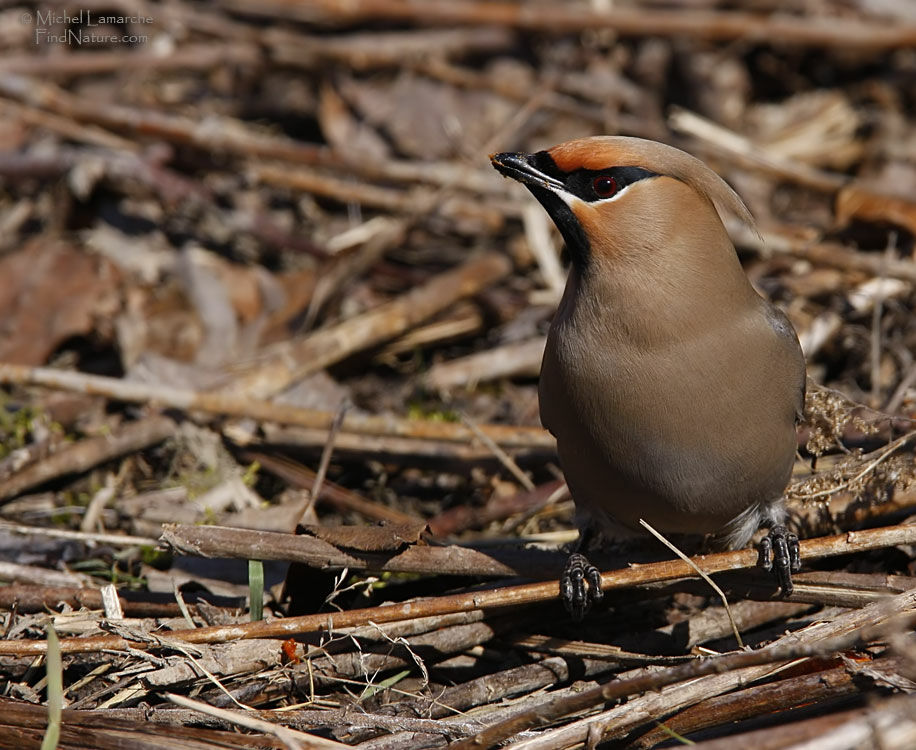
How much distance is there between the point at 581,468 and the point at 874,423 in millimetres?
1357

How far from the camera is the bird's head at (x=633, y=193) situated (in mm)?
4441

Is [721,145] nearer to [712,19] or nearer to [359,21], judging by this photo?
[712,19]

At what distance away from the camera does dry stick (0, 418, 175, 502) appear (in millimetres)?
5871

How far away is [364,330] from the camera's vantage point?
7.02 meters

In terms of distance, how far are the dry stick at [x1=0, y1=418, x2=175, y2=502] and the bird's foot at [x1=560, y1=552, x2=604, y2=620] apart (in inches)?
96.7

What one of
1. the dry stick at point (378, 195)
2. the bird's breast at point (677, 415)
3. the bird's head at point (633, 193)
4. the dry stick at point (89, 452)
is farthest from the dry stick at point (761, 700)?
the dry stick at point (378, 195)

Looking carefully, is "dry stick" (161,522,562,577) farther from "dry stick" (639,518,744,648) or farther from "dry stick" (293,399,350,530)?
"dry stick" (293,399,350,530)

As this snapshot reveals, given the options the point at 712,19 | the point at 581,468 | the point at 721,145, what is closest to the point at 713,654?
the point at 581,468

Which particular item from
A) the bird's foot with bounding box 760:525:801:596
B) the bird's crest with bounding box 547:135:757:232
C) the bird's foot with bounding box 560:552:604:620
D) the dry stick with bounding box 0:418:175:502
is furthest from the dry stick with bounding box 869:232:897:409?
the dry stick with bounding box 0:418:175:502

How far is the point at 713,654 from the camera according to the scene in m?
4.41

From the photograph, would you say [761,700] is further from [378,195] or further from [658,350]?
[378,195]

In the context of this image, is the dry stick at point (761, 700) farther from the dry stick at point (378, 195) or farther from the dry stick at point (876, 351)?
the dry stick at point (378, 195)

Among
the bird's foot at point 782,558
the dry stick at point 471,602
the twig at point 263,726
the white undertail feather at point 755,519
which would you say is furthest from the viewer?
the white undertail feather at point 755,519

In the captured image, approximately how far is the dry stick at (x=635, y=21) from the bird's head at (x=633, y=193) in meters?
4.90
